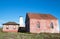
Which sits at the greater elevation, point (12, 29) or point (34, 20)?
point (34, 20)

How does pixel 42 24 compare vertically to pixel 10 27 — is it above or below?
above

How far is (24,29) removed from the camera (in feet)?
160

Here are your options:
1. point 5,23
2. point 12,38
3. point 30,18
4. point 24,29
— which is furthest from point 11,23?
point 12,38

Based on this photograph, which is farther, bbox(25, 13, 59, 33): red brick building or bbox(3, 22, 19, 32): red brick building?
bbox(3, 22, 19, 32): red brick building

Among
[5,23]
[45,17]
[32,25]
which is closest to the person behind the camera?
[32,25]

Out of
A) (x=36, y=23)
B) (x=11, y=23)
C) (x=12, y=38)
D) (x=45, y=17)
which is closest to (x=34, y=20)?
(x=36, y=23)

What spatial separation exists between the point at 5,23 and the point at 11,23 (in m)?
2.36

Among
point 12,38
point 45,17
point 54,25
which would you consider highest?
point 45,17

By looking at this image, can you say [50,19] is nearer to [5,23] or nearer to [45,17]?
[45,17]

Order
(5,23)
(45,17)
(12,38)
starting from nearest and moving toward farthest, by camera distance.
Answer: (12,38) < (45,17) < (5,23)

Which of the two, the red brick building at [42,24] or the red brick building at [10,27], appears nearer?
the red brick building at [42,24]

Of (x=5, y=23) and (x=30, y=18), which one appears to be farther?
(x=5, y=23)

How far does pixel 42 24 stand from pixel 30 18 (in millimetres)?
4708

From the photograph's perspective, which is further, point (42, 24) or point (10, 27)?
point (10, 27)
